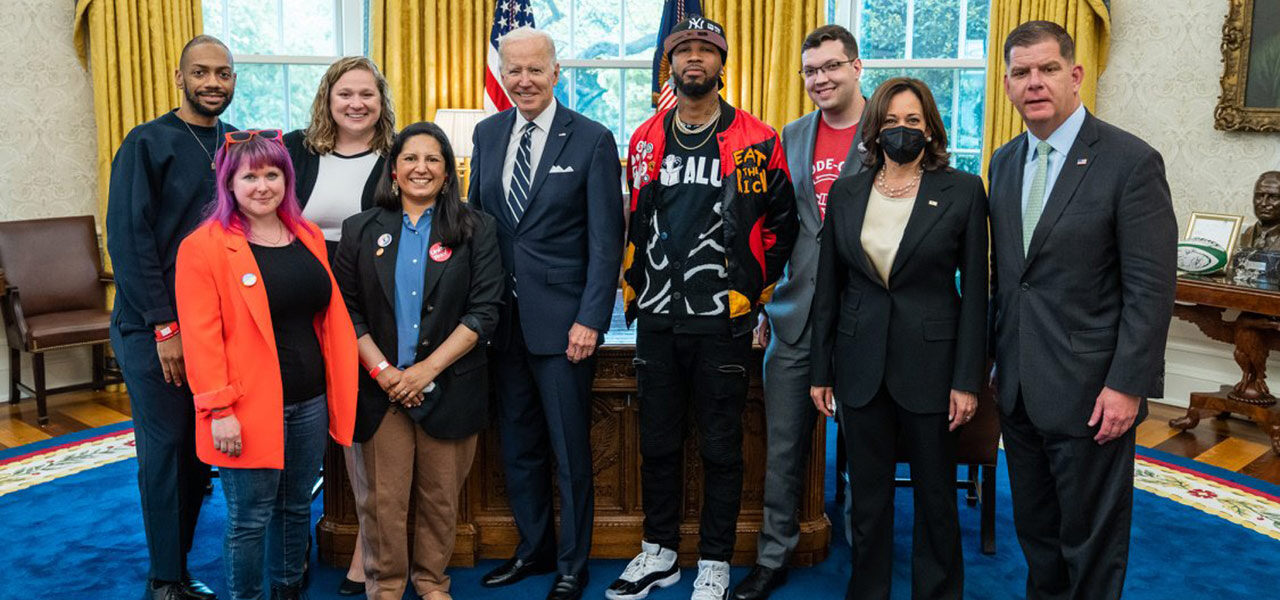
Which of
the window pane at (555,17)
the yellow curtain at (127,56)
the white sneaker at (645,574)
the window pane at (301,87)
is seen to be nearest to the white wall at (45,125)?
the yellow curtain at (127,56)

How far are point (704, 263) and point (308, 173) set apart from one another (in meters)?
1.20

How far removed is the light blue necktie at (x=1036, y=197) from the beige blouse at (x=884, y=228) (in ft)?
0.89

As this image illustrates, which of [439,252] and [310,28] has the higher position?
[310,28]

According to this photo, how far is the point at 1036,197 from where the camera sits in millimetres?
2232

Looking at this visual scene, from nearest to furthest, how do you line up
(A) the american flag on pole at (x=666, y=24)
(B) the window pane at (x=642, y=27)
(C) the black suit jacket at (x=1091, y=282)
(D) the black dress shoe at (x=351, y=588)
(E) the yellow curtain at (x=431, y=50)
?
(C) the black suit jacket at (x=1091, y=282) < (D) the black dress shoe at (x=351, y=588) < (A) the american flag on pole at (x=666, y=24) < (E) the yellow curtain at (x=431, y=50) < (B) the window pane at (x=642, y=27)

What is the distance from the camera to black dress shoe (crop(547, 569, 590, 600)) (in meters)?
2.78

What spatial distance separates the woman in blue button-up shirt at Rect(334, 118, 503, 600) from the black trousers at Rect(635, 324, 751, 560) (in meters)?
0.50

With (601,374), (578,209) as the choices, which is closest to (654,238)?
(578,209)

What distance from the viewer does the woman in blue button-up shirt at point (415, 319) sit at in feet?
8.23

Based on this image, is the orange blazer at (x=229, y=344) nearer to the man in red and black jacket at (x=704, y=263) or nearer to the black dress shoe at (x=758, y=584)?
the man in red and black jacket at (x=704, y=263)

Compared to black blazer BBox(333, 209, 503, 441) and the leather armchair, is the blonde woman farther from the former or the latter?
the leather armchair

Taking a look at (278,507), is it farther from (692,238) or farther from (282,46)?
(282,46)

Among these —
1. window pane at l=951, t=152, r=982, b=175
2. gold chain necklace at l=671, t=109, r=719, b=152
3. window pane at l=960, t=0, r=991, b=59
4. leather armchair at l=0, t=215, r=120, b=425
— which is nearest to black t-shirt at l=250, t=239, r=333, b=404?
gold chain necklace at l=671, t=109, r=719, b=152

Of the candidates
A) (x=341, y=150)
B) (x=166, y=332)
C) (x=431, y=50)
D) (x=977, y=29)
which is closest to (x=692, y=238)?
(x=341, y=150)
